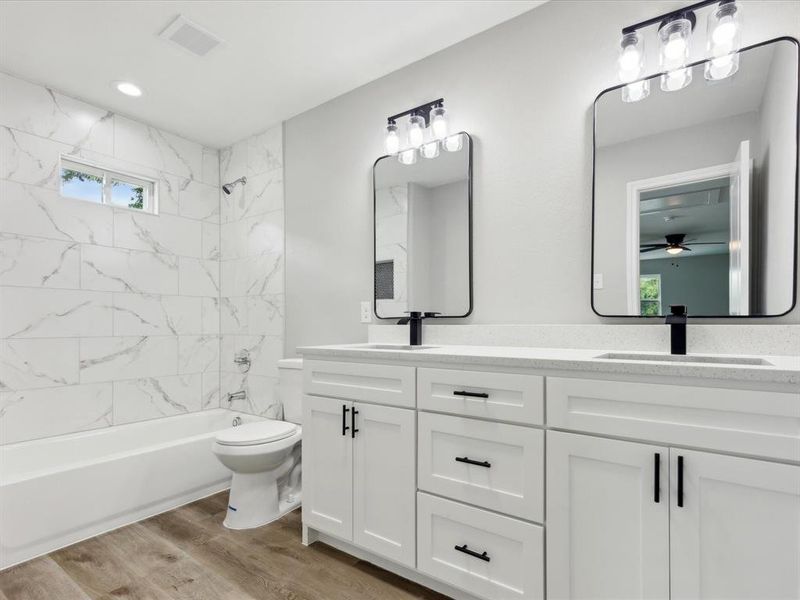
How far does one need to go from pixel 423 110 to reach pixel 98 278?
2.34 meters

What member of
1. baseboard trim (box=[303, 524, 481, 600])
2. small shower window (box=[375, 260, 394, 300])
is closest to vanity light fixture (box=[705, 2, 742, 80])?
small shower window (box=[375, 260, 394, 300])

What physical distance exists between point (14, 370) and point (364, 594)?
234cm

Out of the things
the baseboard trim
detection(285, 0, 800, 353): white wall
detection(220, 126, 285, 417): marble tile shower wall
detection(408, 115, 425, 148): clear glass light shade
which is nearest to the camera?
the baseboard trim

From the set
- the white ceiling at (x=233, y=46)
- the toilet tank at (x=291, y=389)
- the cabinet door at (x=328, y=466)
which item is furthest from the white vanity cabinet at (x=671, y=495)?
the white ceiling at (x=233, y=46)

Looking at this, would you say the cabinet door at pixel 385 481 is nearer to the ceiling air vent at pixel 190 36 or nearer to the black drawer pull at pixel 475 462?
the black drawer pull at pixel 475 462

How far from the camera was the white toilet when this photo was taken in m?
2.26

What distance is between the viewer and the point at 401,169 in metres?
2.49

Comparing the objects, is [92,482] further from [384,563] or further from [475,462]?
[475,462]

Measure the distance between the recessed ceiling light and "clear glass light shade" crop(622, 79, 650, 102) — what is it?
2706 mm

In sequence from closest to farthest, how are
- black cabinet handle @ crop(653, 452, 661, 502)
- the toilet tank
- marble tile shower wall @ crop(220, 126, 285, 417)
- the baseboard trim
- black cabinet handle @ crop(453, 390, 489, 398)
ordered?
black cabinet handle @ crop(653, 452, 661, 502) → black cabinet handle @ crop(453, 390, 489, 398) → the baseboard trim → the toilet tank → marble tile shower wall @ crop(220, 126, 285, 417)

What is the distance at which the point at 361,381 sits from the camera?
192 cm

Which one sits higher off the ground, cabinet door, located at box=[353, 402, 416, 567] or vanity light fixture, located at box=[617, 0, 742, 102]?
vanity light fixture, located at box=[617, 0, 742, 102]

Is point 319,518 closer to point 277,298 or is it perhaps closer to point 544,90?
point 277,298

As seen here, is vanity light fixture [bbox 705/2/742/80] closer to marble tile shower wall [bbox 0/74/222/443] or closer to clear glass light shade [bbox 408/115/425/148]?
clear glass light shade [bbox 408/115/425/148]
